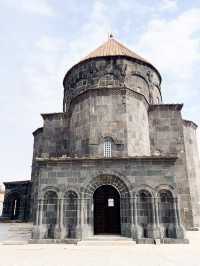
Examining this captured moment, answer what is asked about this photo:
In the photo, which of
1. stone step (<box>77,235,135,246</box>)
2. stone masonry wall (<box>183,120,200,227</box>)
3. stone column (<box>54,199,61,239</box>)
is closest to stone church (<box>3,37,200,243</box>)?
stone column (<box>54,199,61,239</box>)

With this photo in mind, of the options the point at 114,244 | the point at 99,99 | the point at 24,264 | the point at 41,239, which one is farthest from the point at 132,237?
the point at 99,99

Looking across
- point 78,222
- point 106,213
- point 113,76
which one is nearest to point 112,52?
point 113,76

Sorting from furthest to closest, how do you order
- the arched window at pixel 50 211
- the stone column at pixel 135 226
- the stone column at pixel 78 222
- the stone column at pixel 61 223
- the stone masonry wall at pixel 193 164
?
1. the stone masonry wall at pixel 193 164
2. the arched window at pixel 50 211
3. the stone column at pixel 61 223
4. the stone column at pixel 78 222
5. the stone column at pixel 135 226

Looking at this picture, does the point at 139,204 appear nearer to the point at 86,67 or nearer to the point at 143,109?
the point at 143,109

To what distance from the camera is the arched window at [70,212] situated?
12491mm

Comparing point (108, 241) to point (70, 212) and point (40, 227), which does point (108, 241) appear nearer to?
point (70, 212)

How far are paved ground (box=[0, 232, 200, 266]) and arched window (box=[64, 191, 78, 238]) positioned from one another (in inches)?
83.7

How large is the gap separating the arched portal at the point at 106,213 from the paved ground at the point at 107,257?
413 centimetres

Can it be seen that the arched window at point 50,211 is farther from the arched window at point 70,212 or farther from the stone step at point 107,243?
the stone step at point 107,243

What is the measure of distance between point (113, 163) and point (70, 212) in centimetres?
357

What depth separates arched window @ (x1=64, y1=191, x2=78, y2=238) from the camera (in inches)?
492

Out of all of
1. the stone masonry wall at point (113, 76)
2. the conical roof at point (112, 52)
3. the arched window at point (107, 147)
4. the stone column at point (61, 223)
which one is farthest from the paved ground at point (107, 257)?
the conical roof at point (112, 52)

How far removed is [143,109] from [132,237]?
10.5 metres

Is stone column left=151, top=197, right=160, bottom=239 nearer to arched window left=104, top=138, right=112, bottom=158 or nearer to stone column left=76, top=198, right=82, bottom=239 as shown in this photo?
stone column left=76, top=198, right=82, bottom=239
